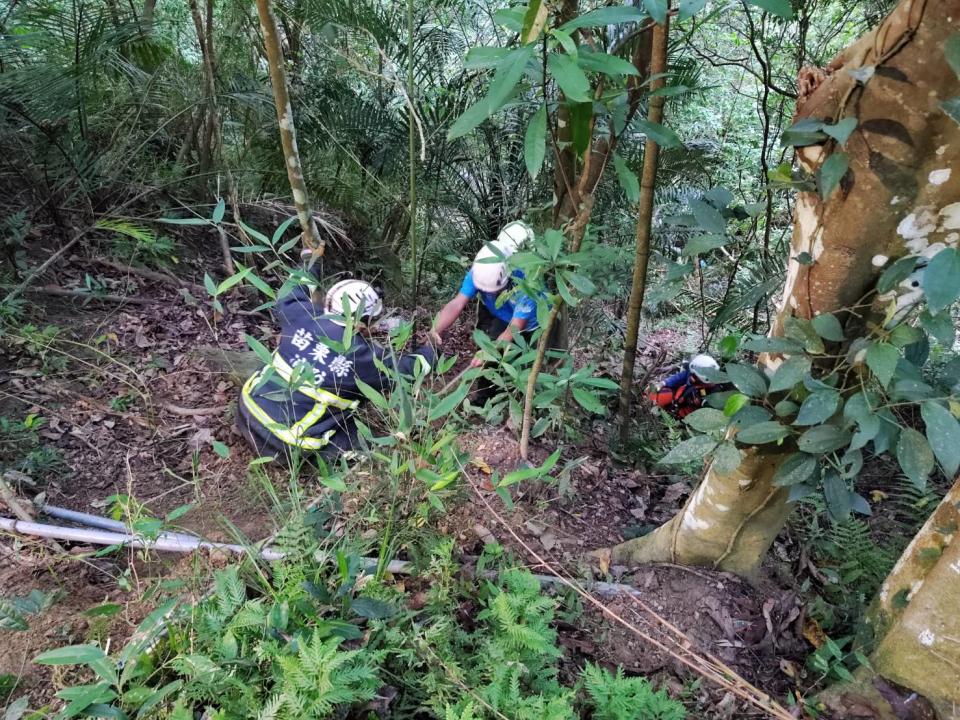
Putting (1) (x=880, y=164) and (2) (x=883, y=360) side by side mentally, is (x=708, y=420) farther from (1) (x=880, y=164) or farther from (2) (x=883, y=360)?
(1) (x=880, y=164)

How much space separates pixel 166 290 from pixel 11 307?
1.02m

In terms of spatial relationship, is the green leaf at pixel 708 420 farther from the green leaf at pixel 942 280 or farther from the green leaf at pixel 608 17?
the green leaf at pixel 608 17

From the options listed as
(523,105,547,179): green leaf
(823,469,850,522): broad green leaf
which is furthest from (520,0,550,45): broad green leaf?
(823,469,850,522): broad green leaf

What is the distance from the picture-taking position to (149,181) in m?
4.23

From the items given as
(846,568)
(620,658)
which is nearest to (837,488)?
(620,658)

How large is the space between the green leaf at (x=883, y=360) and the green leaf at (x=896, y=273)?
160mm

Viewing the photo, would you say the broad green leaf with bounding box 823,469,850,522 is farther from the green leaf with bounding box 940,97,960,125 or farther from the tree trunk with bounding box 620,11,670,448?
the tree trunk with bounding box 620,11,670,448

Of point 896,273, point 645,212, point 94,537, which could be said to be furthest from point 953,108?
point 94,537

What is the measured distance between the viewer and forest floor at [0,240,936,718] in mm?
1828

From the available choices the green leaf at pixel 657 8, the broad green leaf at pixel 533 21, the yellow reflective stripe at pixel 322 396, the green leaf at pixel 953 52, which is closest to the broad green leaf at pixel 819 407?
the green leaf at pixel 953 52

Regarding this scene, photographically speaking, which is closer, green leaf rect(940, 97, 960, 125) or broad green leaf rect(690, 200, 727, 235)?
green leaf rect(940, 97, 960, 125)

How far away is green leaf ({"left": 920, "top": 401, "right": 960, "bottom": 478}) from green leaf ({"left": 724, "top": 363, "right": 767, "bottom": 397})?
399 millimetres

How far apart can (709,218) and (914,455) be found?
0.81 meters

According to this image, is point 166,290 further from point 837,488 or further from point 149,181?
point 837,488
